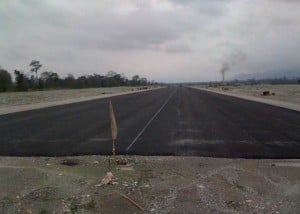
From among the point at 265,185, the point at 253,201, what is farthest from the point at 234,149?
the point at 253,201

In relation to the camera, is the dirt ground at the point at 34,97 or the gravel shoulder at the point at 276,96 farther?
the dirt ground at the point at 34,97

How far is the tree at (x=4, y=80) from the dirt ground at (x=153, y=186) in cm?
10222

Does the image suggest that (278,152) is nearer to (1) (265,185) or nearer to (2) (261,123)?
(1) (265,185)

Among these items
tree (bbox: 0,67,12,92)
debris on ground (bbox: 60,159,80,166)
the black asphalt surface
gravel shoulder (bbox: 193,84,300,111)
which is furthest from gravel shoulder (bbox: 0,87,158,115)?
tree (bbox: 0,67,12,92)

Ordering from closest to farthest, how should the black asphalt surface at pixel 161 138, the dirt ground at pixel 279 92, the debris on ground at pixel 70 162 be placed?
1. the debris on ground at pixel 70 162
2. the black asphalt surface at pixel 161 138
3. the dirt ground at pixel 279 92

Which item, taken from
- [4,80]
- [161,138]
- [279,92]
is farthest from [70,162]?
[4,80]

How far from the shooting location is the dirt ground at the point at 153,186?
7781 mm

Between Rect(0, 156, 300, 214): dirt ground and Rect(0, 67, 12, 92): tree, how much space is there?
335 feet

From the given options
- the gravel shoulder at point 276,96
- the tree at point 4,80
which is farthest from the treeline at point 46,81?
the gravel shoulder at point 276,96

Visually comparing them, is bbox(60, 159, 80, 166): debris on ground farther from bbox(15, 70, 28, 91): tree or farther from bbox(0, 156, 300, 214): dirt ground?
bbox(15, 70, 28, 91): tree

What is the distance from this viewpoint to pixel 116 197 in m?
8.18

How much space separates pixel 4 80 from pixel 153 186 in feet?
352

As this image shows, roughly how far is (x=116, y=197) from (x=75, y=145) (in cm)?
665

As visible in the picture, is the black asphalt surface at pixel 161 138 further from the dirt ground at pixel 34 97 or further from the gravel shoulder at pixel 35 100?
the dirt ground at pixel 34 97
